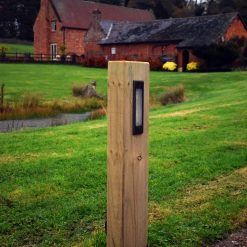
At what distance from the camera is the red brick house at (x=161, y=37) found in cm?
4750

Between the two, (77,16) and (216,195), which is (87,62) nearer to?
(77,16)

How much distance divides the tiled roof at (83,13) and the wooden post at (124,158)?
205 feet

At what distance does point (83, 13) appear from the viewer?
69.1 m

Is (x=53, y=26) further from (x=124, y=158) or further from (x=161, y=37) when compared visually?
(x=124, y=158)

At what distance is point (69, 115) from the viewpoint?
66.7ft

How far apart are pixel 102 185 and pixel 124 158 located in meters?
2.91

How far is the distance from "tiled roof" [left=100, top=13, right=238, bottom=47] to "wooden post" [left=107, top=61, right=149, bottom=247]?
42.2 m

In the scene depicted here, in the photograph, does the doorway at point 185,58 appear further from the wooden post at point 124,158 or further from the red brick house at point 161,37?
the wooden post at point 124,158

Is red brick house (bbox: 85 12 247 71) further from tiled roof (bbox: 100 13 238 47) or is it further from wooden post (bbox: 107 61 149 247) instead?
wooden post (bbox: 107 61 149 247)

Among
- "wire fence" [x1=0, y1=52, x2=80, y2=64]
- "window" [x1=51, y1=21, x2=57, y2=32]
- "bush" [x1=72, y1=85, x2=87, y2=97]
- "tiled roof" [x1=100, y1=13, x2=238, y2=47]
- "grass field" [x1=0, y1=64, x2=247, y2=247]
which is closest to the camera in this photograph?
"grass field" [x1=0, y1=64, x2=247, y2=247]

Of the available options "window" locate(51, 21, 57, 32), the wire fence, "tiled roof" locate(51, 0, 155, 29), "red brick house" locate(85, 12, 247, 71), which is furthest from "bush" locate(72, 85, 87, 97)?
"window" locate(51, 21, 57, 32)

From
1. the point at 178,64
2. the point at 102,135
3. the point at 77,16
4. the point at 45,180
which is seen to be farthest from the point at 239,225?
the point at 77,16

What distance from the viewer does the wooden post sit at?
12.8 feet

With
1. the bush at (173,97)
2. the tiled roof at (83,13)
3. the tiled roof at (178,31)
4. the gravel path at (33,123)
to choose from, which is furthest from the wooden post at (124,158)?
the tiled roof at (83,13)
